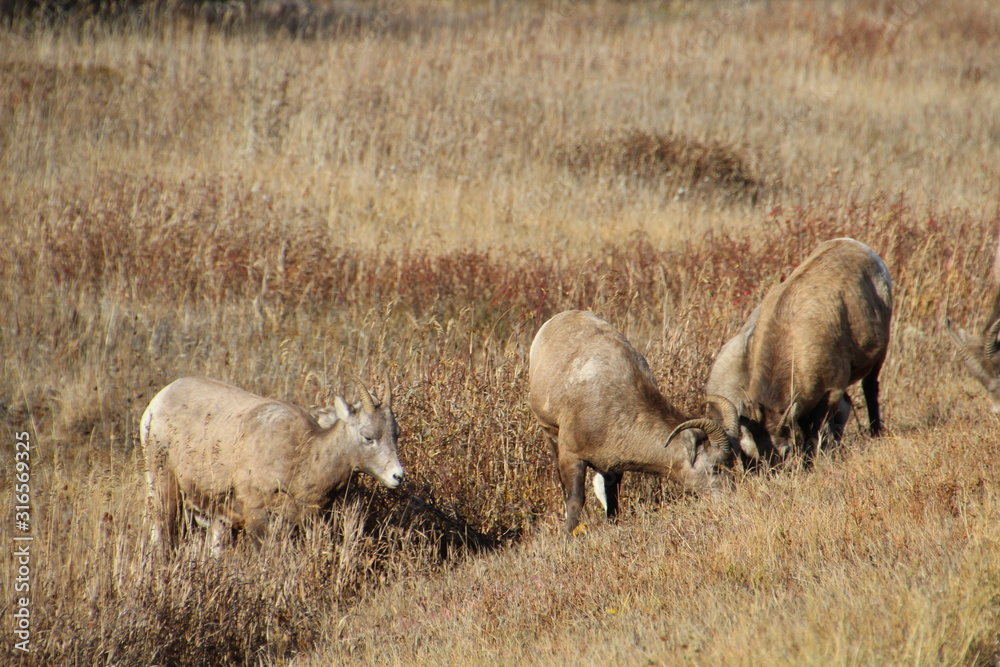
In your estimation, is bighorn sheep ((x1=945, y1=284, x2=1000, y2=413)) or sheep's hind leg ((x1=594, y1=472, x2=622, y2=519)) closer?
sheep's hind leg ((x1=594, y1=472, x2=622, y2=519))

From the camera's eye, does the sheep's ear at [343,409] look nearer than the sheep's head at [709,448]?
Yes

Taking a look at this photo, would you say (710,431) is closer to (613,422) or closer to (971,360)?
(613,422)

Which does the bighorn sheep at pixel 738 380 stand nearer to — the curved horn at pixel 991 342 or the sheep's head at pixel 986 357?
the sheep's head at pixel 986 357

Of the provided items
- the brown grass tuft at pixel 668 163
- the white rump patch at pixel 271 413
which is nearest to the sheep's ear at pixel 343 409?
the white rump patch at pixel 271 413

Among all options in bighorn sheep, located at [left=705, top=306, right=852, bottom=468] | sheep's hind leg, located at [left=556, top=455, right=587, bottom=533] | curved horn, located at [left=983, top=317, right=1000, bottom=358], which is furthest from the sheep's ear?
curved horn, located at [left=983, top=317, right=1000, bottom=358]

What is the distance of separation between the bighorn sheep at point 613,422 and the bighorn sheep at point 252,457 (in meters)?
1.32

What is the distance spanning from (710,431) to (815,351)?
1401mm

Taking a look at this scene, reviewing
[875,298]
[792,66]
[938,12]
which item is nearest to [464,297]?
[875,298]

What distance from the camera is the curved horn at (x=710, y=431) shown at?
600cm

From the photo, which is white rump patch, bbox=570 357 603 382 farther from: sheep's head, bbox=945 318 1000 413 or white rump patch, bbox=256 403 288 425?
sheep's head, bbox=945 318 1000 413

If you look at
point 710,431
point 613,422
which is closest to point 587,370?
point 613,422

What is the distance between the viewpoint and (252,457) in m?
5.78

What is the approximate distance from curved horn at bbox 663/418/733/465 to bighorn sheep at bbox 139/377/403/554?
1.85 metres

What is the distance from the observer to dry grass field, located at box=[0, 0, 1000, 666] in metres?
4.84
